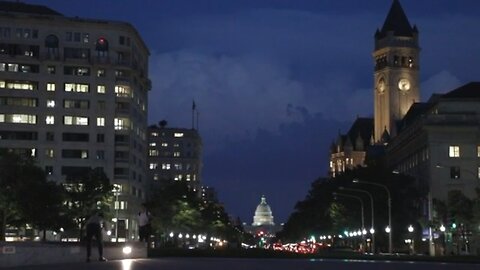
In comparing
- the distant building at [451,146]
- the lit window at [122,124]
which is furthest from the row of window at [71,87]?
the distant building at [451,146]

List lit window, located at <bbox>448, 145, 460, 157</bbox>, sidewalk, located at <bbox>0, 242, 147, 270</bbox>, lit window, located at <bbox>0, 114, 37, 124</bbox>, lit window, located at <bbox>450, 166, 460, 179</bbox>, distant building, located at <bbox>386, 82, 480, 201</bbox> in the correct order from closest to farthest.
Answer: sidewalk, located at <bbox>0, 242, 147, 270</bbox> < distant building, located at <bbox>386, 82, 480, 201</bbox> < lit window, located at <bbox>450, 166, 460, 179</bbox> < lit window, located at <bbox>448, 145, 460, 157</bbox> < lit window, located at <bbox>0, 114, 37, 124</bbox>

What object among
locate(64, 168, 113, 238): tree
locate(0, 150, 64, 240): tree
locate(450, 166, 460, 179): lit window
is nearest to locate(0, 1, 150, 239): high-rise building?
locate(64, 168, 113, 238): tree

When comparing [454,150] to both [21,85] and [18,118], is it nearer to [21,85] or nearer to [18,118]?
[18,118]

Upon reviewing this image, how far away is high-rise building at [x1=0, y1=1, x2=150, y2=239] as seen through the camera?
149 metres

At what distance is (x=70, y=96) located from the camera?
152 meters

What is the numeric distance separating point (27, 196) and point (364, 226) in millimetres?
57676

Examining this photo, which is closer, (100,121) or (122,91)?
(100,121)

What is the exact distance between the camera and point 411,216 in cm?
12862

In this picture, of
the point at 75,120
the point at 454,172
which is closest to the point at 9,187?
the point at 75,120

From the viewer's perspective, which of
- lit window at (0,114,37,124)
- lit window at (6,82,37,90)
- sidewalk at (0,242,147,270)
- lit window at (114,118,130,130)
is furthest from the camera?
lit window at (114,118,130,130)

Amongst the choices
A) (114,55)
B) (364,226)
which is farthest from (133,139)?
(364,226)

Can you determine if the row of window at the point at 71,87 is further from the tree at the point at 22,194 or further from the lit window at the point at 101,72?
the tree at the point at 22,194

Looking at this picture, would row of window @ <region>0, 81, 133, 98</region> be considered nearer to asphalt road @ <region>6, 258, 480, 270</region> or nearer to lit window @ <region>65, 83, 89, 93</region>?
lit window @ <region>65, 83, 89, 93</region>

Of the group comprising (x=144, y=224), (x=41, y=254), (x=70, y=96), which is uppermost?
(x=70, y=96)
